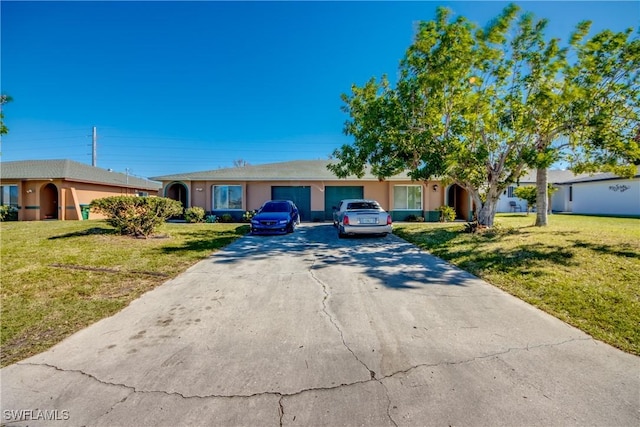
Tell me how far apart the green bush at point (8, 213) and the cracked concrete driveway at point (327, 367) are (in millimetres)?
20912

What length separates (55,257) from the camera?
24.3 feet

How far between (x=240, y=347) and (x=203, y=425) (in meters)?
1.16

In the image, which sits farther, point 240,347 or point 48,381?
point 240,347

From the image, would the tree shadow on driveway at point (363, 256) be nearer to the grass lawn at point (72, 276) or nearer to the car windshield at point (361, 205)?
the grass lawn at point (72, 276)

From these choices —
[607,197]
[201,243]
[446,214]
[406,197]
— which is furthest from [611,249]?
[607,197]

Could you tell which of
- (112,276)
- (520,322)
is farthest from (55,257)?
(520,322)

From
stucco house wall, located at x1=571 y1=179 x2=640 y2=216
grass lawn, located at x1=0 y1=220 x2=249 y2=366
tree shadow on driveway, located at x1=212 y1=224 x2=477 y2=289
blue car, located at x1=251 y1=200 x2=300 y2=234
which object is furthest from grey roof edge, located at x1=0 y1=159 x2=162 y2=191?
stucco house wall, located at x1=571 y1=179 x2=640 y2=216

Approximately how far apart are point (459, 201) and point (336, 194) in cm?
876

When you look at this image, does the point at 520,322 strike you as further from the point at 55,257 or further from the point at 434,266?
the point at 55,257

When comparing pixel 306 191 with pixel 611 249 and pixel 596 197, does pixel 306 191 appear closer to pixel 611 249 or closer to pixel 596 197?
pixel 611 249

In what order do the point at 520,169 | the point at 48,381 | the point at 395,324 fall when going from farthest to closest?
the point at 520,169 → the point at 395,324 → the point at 48,381

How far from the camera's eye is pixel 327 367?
2.97 metres

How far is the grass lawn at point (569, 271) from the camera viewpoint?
4.00 meters

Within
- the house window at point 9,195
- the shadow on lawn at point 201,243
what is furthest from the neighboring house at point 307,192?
the house window at point 9,195
